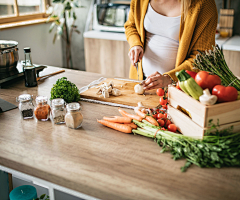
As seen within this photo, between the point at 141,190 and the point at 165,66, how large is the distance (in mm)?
1190

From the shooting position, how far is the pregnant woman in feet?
4.97

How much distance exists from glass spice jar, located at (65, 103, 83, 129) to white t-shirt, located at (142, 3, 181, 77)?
0.89 meters

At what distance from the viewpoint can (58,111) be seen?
3.80ft

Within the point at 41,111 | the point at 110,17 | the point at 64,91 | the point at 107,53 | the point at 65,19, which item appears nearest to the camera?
the point at 41,111

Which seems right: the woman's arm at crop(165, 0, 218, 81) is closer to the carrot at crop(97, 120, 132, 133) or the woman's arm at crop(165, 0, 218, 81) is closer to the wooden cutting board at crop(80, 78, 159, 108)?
the wooden cutting board at crop(80, 78, 159, 108)

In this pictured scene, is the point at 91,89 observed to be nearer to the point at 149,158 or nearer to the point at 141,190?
the point at 149,158

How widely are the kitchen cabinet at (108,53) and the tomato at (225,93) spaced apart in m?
2.34

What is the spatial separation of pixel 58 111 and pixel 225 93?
72 cm

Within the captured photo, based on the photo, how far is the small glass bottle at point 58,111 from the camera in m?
1.13

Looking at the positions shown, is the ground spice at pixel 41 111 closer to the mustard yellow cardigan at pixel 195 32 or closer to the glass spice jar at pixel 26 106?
the glass spice jar at pixel 26 106

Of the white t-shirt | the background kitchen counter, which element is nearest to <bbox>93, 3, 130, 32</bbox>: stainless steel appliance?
the background kitchen counter

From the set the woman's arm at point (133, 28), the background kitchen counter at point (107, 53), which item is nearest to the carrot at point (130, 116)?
the woman's arm at point (133, 28)

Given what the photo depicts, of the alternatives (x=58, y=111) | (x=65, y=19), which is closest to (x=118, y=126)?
(x=58, y=111)

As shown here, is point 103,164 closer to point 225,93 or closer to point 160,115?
point 160,115
